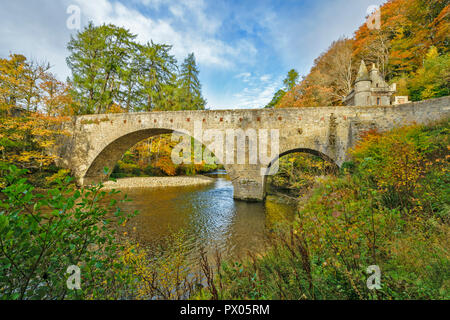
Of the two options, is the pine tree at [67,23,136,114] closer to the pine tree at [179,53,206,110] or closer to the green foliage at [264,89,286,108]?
the pine tree at [179,53,206,110]

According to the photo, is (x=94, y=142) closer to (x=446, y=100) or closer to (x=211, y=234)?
(x=211, y=234)

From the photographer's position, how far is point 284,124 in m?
8.94

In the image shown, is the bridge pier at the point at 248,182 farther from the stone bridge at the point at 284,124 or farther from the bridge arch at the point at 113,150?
the bridge arch at the point at 113,150

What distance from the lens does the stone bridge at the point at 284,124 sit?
311 inches

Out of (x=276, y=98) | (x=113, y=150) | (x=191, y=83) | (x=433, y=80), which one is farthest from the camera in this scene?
(x=276, y=98)

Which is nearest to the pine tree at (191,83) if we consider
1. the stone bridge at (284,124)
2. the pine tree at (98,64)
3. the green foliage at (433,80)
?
the pine tree at (98,64)

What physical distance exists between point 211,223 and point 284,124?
618 cm

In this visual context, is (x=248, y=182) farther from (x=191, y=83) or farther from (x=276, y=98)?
(x=276, y=98)

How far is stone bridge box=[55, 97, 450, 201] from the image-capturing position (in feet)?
25.9

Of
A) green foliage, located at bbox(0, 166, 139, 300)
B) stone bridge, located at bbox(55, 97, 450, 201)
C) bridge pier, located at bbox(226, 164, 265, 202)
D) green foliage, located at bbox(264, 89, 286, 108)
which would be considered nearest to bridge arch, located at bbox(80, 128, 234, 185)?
stone bridge, located at bbox(55, 97, 450, 201)

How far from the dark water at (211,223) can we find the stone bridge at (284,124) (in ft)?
→ 5.21

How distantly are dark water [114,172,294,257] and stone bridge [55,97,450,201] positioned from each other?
62.5 inches

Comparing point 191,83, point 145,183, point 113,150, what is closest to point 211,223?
point 113,150

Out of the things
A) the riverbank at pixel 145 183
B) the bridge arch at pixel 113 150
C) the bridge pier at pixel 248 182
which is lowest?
the riverbank at pixel 145 183
